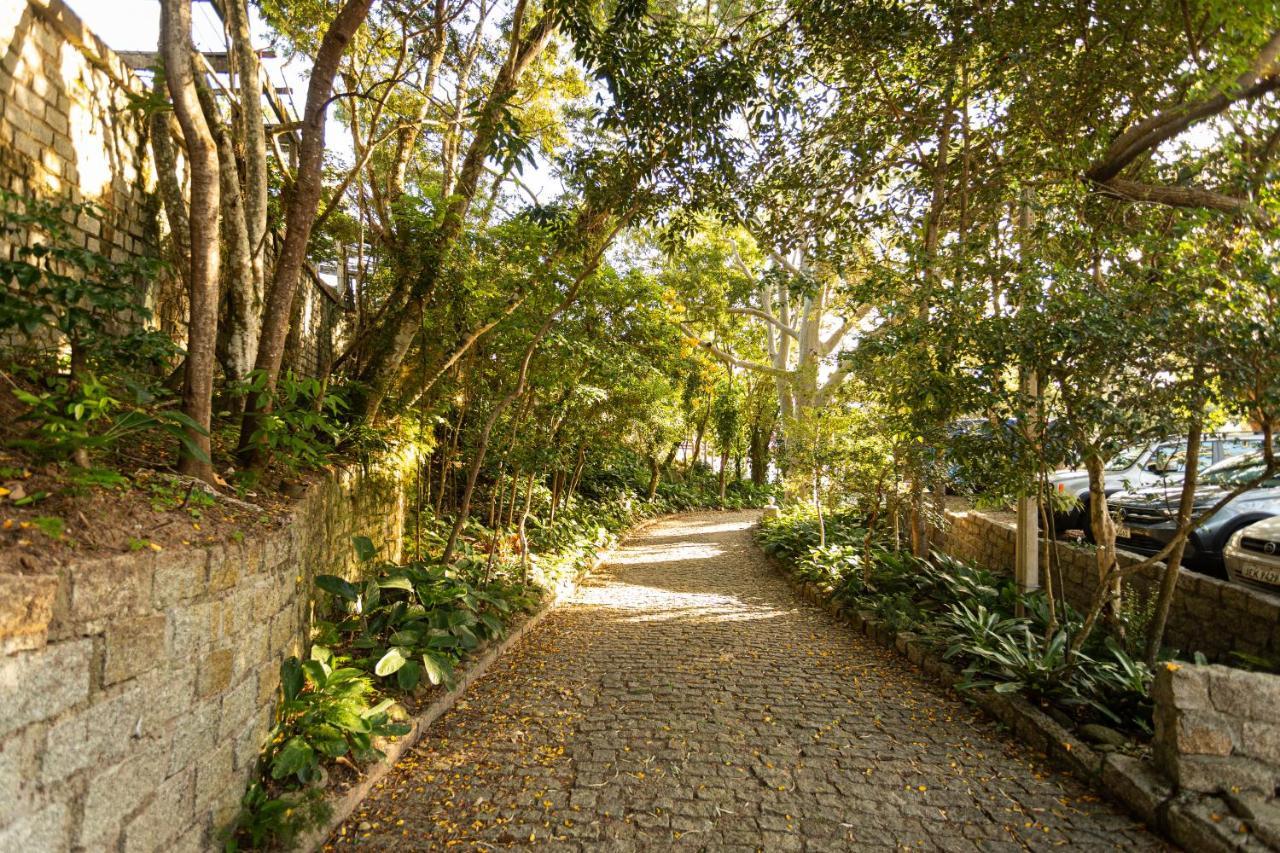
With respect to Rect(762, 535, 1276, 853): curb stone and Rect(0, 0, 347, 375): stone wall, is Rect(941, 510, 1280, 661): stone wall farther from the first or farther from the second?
Rect(0, 0, 347, 375): stone wall

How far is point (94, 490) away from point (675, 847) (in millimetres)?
2891

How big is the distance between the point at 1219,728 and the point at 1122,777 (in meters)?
0.51

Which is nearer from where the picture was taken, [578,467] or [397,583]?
[397,583]

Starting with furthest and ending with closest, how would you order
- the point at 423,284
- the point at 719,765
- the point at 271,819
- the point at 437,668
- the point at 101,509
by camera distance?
1. the point at 423,284
2. the point at 437,668
3. the point at 719,765
4. the point at 271,819
5. the point at 101,509

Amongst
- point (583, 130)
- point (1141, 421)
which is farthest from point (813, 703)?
point (583, 130)

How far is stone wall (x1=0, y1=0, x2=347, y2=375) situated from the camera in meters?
3.45

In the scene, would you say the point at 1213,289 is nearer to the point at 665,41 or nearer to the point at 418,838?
the point at 665,41

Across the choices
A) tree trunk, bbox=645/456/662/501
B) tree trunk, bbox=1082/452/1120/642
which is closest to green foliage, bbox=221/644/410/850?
tree trunk, bbox=1082/452/1120/642

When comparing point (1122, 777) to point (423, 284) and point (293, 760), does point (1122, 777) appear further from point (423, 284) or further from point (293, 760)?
point (423, 284)

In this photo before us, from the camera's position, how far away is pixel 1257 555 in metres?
4.68

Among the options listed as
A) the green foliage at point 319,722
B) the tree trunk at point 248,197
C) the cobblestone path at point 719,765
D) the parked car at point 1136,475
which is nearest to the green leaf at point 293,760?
the green foliage at point 319,722

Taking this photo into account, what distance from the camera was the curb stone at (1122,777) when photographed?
113 inches

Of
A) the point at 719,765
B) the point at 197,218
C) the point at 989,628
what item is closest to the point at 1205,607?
the point at 989,628

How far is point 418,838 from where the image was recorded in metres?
3.01
